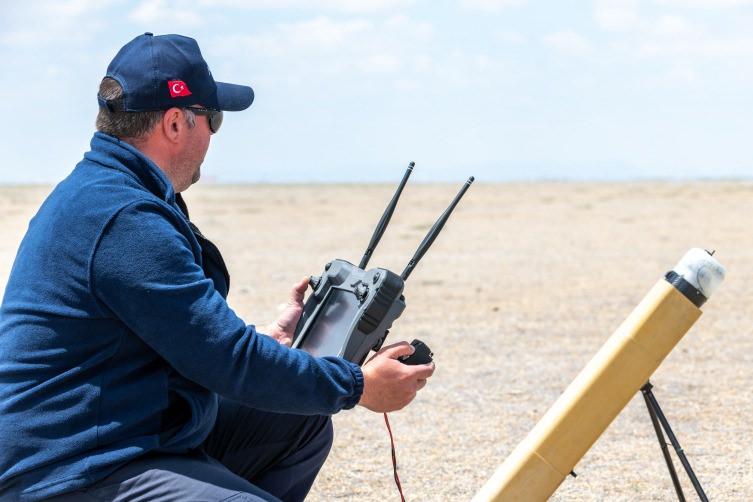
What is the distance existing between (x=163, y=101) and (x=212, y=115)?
7.4 inches

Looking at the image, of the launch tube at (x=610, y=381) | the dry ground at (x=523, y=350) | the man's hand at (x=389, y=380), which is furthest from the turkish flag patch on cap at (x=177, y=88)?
the dry ground at (x=523, y=350)

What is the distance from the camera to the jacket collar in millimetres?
2715

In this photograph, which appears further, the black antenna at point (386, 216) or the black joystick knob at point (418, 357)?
the black antenna at point (386, 216)

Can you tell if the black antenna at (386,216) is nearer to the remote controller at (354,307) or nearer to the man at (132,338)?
the remote controller at (354,307)

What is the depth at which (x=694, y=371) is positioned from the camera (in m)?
7.67

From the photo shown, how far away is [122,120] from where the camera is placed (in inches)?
109

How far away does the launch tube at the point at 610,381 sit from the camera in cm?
291

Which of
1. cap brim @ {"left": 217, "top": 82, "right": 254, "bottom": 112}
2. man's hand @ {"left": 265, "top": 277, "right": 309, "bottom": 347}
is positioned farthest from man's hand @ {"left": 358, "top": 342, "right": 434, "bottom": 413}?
cap brim @ {"left": 217, "top": 82, "right": 254, "bottom": 112}

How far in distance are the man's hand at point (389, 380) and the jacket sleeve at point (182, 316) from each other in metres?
0.20

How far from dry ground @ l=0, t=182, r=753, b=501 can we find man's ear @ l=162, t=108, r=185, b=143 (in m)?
2.49

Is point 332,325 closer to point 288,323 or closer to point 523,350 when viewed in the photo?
point 288,323

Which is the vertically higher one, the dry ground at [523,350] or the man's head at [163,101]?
the man's head at [163,101]

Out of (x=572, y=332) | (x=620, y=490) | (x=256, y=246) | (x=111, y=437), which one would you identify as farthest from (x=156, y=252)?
(x=256, y=246)

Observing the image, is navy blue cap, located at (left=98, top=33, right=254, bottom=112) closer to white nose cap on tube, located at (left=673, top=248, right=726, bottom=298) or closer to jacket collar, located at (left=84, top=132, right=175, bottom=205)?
jacket collar, located at (left=84, top=132, right=175, bottom=205)
